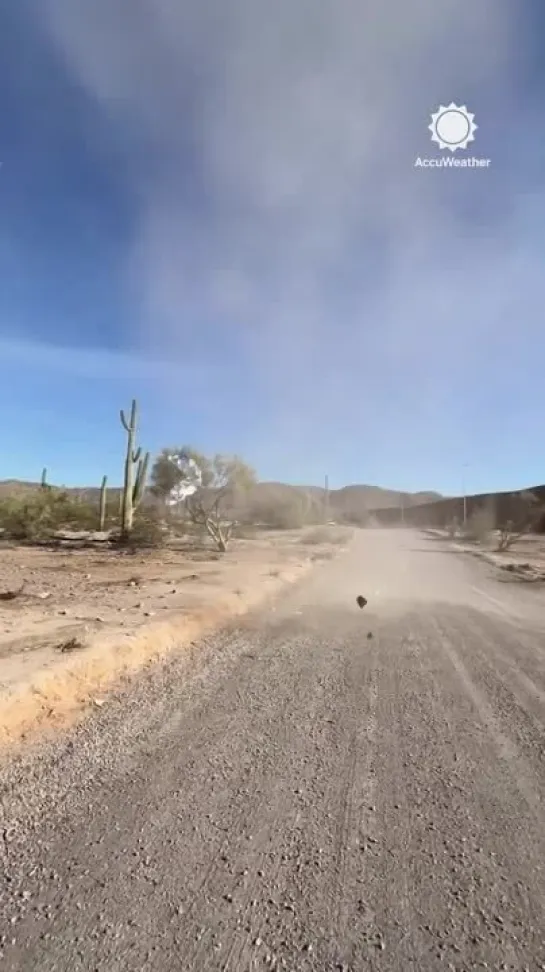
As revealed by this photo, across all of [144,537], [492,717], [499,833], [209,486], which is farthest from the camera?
[209,486]

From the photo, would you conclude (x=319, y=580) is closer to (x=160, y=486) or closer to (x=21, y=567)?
(x=21, y=567)

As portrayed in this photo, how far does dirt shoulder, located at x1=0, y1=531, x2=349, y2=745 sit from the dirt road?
48cm

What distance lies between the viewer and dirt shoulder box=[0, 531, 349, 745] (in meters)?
4.82

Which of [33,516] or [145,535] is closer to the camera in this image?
[145,535]

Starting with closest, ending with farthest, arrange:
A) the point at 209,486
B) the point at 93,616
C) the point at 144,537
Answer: the point at 93,616 < the point at 144,537 < the point at 209,486

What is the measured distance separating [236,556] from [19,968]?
18473 millimetres

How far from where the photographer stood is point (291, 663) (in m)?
6.26

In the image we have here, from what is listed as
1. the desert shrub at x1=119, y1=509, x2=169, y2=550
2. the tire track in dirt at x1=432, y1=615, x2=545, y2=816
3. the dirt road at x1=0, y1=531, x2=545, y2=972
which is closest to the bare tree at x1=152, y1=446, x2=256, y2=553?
the desert shrub at x1=119, y1=509, x2=169, y2=550

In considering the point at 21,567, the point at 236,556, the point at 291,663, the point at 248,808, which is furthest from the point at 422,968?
the point at 236,556

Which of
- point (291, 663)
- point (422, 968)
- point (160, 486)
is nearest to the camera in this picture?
point (422, 968)

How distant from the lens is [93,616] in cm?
818

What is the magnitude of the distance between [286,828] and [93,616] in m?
5.87

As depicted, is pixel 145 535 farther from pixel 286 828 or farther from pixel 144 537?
pixel 286 828

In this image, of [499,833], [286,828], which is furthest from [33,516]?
[499,833]
